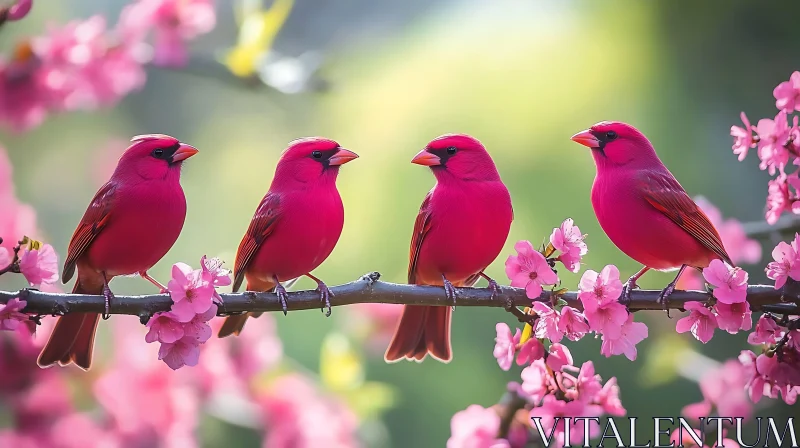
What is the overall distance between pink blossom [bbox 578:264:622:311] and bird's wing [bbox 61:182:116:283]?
0.73m

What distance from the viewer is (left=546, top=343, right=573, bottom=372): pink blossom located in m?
1.28

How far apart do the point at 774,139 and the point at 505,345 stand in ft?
1.84

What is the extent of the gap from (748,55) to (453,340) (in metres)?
1.90

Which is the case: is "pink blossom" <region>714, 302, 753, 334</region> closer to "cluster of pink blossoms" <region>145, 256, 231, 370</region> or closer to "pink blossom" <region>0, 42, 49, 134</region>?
"cluster of pink blossoms" <region>145, 256, 231, 370</region>

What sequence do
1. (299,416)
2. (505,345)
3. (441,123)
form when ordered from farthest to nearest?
(441,123) < (299,416) < (505,345)

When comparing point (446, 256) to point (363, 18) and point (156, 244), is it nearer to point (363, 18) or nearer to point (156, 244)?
point (156, 244)

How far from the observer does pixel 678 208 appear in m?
1.41

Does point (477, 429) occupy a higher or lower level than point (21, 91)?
lower

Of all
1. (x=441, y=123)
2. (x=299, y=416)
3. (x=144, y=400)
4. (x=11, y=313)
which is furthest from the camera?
(x=441, y=123)

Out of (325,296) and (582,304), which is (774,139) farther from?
(325,296)

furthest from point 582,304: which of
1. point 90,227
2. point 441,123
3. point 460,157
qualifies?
point 441,123

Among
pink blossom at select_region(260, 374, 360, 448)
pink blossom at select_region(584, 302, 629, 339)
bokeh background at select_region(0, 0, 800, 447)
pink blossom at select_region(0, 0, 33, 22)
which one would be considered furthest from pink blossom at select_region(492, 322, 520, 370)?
bokeh background at select_region(0, 0, 800, 447)

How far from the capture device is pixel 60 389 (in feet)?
7.07

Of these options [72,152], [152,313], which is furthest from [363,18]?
[152,313]
